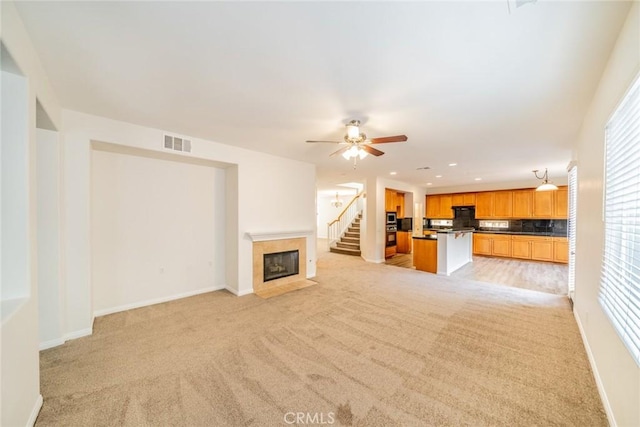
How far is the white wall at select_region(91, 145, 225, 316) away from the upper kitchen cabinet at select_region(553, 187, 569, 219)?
9605 millimetres

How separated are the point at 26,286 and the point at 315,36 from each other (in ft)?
8.71

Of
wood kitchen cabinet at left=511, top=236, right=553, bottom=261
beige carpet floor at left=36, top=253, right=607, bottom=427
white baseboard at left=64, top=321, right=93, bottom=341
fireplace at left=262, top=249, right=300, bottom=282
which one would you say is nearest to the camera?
beige carpet floor at left=36, top=253, right=607, bottom=427

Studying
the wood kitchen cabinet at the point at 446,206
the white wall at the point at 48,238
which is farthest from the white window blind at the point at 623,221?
the wood kitchen cabinet at the point at 446,206

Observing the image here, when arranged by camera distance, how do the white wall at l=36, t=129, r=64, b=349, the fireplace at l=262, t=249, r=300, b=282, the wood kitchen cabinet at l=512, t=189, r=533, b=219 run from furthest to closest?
the wood kitchen cabinet at l=512, t=189, r=533, b=219
the fireplace at l=262, t=249, r=300, b=282
the white wall at l=36, t=129, r=64, b=349

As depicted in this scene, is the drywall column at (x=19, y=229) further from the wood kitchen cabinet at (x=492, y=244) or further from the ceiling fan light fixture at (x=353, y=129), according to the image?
the wood kitchen cabinet at (x=492, y=244)

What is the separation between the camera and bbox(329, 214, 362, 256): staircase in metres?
8.64

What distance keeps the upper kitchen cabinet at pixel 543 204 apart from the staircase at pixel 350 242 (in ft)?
18.5

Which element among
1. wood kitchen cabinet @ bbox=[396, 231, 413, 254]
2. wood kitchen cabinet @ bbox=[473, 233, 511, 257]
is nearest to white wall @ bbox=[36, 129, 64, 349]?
wood kitchen cabinet @ bbox=[396, 231, 413, 254]

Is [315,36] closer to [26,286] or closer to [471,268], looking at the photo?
[26,286]

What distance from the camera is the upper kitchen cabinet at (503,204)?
8.30 metres

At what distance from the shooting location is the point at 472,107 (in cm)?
272

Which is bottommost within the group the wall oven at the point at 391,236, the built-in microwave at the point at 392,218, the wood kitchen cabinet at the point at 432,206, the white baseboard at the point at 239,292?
the white baseboard at the point at 239,292

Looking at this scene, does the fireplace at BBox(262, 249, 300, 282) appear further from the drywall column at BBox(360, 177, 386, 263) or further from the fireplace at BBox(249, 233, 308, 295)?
the drywall column at BBox(360, 177, 386, 263)

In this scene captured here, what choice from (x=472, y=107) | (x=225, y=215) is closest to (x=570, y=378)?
(x=472, y=107)
